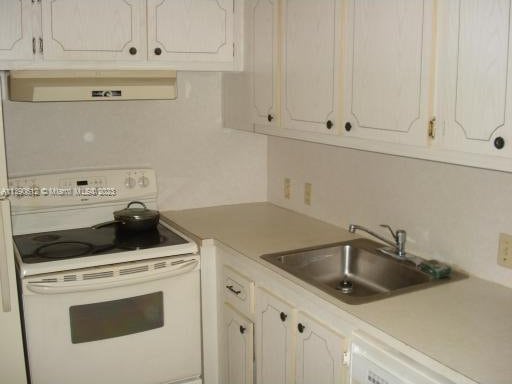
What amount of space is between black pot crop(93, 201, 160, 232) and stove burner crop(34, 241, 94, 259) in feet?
0.70

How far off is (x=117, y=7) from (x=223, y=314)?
1483 mm

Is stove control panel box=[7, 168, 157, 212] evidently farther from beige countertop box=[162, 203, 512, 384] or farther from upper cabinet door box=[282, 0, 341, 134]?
upper cabinet door box=[282, 0, 341, 134]

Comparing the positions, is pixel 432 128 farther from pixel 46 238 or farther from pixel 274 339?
pixel 46 238

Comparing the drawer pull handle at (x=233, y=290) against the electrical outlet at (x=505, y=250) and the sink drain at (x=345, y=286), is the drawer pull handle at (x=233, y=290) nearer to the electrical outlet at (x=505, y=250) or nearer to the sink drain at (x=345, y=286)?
the sink drain at (x=345, y=286)

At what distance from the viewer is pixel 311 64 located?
255 cm

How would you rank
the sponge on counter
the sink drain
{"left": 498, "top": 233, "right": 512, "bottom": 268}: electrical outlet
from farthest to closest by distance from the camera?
the sink drain < the sponge on counter < {"left": 498, "top": 233, "right": 512, "bottom": 268}: electrical outlet

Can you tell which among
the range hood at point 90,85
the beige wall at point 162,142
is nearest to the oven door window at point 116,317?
the beige wall at point 162,142

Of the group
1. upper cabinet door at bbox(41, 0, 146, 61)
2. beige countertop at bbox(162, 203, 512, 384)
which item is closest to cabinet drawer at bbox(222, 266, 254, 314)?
beige countertop at bbox(162, 203, 512, 384)

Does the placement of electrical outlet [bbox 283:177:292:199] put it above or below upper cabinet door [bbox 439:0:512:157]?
below

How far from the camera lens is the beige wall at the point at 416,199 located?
7.11 ft

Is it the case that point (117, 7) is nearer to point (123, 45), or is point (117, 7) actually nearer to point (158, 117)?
point (123, 45)

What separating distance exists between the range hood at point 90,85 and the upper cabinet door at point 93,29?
0.31ft

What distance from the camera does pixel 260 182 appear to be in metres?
3.57

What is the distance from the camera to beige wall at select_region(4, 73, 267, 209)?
297 centimetres
